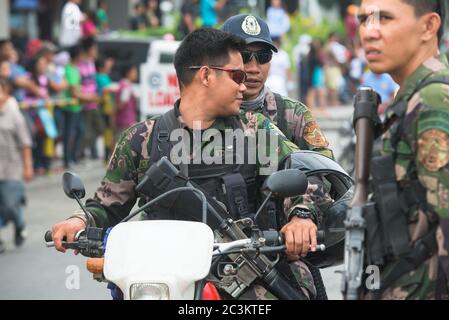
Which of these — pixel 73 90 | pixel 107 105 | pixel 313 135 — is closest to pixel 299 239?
pixel 313 135

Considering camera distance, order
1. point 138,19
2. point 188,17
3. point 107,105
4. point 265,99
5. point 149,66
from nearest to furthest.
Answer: point 265,99 → point 149,66 → point 107,105 → point 188,17 → point 138,19

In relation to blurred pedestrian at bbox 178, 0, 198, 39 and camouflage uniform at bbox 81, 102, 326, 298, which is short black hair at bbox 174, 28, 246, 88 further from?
blurred pedestrian at bbox 178, 0, 198, 39

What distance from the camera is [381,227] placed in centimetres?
380

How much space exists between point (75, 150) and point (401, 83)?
557 inches

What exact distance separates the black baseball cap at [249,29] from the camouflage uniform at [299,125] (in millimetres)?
349

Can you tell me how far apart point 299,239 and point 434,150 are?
81 cm

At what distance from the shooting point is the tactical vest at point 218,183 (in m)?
4.67

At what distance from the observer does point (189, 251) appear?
153 inches

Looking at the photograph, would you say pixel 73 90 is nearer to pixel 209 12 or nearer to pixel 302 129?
pixel 209 12

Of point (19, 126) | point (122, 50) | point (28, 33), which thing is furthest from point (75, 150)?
point (28, 33)

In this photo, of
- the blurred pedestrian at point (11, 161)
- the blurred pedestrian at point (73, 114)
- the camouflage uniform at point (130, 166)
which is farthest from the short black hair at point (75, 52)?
the camouflage uniform at point (130, 166)

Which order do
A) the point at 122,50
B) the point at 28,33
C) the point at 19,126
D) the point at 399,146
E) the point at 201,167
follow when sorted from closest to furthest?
the point at 399,146, the point at 201,167, the point at 19,126, the point at 122,50, the point at 28,33

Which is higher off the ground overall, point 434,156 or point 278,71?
point 434,156
